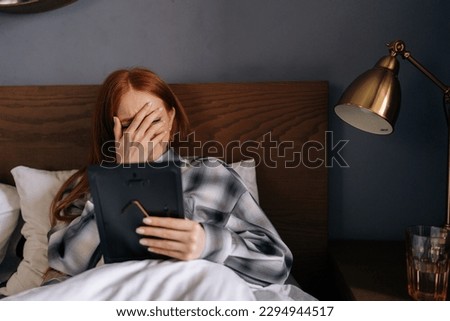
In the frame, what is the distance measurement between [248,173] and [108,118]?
→ 367 millimetres

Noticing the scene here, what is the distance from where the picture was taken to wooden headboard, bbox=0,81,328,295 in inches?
50.8

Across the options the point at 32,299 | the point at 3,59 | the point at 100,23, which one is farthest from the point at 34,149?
the point at 32,299

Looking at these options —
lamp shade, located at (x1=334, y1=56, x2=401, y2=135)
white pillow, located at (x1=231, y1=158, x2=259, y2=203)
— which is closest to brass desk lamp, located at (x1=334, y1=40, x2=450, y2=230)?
lamp shade, located at (x1=334, y1=56, x2=401, y2=135)

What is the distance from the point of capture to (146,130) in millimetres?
1044

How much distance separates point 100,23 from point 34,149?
388mm

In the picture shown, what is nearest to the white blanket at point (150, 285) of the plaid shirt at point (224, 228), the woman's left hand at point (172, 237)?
the woman's left hand at point (172, 237)

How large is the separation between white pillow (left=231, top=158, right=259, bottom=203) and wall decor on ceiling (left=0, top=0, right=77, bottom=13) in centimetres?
63

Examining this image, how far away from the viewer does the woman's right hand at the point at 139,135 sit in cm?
102

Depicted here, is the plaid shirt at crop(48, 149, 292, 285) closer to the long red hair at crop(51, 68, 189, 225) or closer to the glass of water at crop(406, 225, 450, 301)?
the long red hair at crop(51, 68, 189, 225)

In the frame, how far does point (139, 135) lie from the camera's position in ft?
3.36

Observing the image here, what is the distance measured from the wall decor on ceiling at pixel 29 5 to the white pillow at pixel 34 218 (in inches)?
17.0

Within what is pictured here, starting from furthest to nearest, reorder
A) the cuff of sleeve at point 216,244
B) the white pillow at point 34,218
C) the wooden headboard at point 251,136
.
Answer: the wooden headboard at point 251,136 < the white pillow at point 34,218 < the cuff of sleeve at point 216,244

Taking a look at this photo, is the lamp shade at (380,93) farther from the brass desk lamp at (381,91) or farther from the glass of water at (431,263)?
the glass of water at (431,263)

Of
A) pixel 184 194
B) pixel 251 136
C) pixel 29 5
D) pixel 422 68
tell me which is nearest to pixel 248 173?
pixel 251 136
